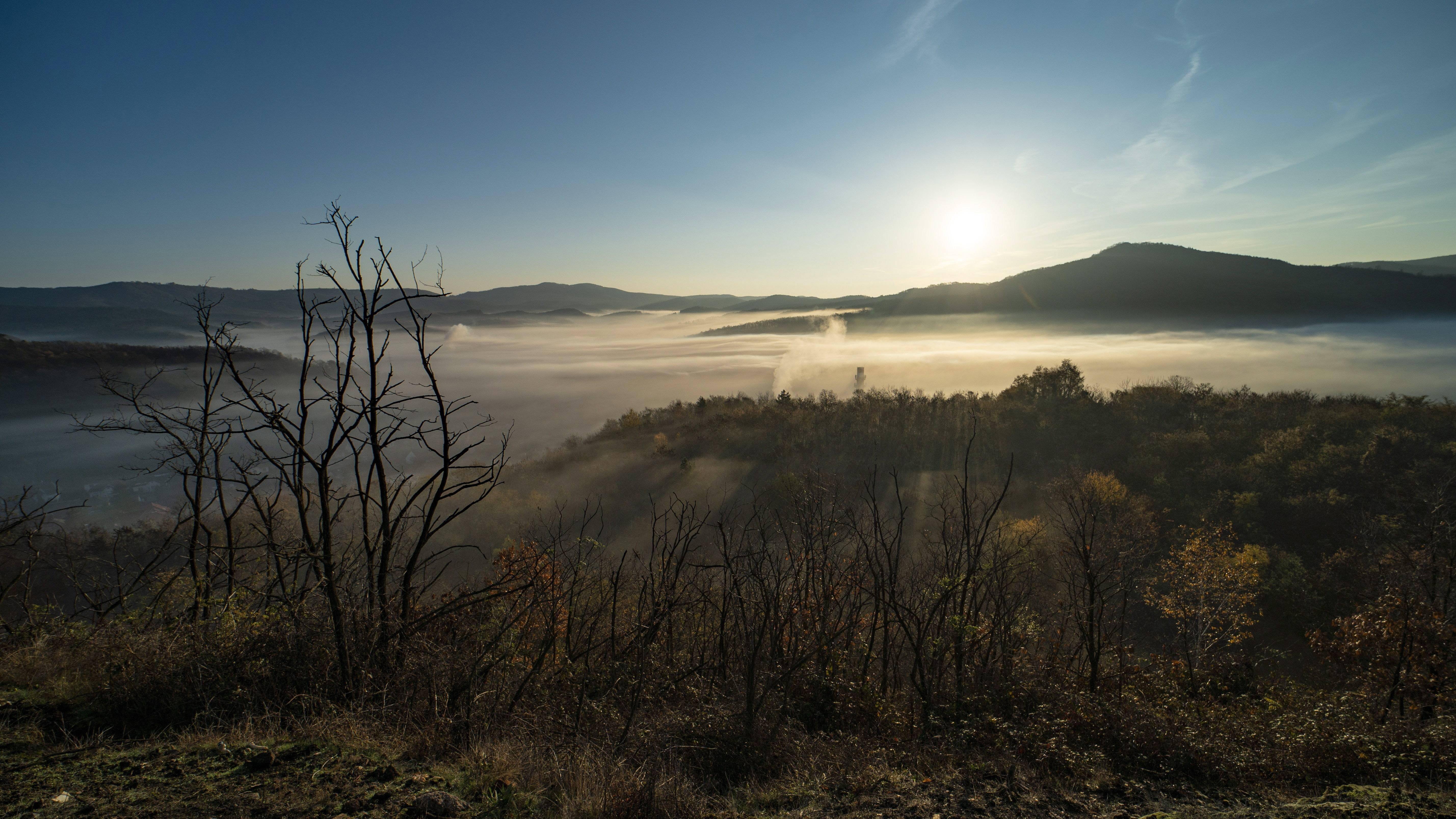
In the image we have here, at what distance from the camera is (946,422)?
4553 centimetres

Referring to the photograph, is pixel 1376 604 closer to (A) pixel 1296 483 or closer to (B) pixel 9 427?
(A) pixel 1296 483

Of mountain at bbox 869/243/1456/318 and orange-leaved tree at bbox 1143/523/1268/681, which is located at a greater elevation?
mountain at bbox 869/243/1456/318

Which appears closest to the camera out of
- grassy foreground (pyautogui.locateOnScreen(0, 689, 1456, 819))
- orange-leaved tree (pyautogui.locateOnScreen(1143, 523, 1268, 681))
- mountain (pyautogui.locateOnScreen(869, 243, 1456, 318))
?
grassy foreground (pyautogui.locateOnScreen(0, 689, 1456, 819))

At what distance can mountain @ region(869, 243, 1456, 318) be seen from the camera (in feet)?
436

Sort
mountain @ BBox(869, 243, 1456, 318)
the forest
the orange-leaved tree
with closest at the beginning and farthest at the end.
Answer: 1. the forest
2. the orange-leaved tree
3. mountain @ BBox(869, 243, 1456, 318)

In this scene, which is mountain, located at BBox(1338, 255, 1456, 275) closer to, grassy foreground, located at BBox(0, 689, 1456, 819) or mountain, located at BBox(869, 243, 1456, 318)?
mountain, located at BBox(869, 243, 1456, 318)

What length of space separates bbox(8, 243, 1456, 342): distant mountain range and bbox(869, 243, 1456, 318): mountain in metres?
0.25

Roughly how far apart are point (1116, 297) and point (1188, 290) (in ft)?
56.5

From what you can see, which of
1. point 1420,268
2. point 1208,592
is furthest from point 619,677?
point 1420,268

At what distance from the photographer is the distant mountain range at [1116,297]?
437 feet

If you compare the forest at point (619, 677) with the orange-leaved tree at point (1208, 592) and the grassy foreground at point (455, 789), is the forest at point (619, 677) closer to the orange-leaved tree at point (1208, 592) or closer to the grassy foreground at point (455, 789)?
the grassy foreground at point (455, 789)

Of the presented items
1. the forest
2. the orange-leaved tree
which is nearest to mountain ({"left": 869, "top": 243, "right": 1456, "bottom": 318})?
the orange-leaved tree

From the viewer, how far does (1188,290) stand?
507 ft

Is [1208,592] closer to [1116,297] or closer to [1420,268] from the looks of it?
[1116,297]
